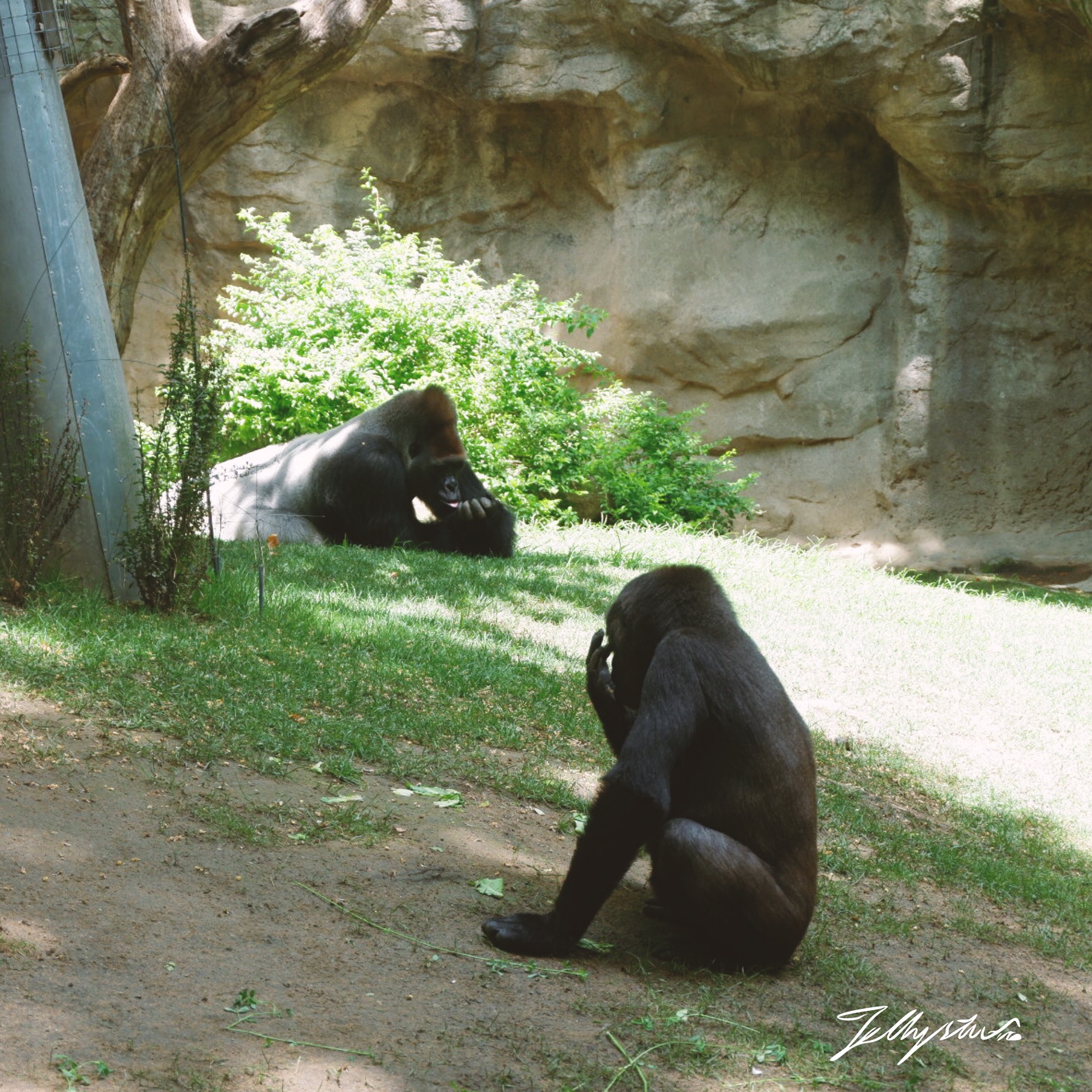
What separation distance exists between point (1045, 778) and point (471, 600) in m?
3.15

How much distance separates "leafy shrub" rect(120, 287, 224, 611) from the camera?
5.43 m

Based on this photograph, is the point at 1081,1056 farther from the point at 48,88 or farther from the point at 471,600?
the point at 48,88

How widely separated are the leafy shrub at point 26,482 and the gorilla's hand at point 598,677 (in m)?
2.76

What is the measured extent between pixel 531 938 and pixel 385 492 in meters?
5.95

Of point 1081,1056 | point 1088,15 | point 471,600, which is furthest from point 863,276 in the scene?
point 1081,1056

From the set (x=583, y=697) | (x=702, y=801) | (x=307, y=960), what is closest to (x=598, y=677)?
(x=702, y=801)

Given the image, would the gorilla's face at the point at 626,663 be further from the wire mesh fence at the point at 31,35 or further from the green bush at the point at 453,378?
the green bush at the point at 453,378

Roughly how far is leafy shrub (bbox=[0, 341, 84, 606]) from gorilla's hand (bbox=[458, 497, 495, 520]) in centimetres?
364

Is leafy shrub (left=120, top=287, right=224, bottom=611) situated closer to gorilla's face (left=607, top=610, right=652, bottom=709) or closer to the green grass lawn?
the green grass lawn

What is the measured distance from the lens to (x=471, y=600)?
6.93 meters

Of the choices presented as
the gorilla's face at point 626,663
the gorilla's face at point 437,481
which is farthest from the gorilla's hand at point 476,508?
the gorilla's face at point 626,663

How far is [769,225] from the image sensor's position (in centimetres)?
1380

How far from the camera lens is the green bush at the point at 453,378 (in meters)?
10.8
